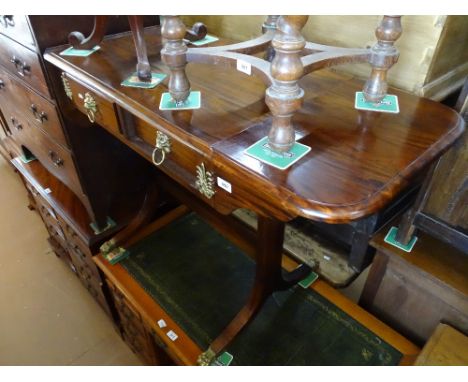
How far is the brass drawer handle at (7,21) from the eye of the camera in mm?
1048

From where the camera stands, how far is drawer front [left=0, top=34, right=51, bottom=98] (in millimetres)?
1067

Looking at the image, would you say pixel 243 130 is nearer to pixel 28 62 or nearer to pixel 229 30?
pixel 229 30

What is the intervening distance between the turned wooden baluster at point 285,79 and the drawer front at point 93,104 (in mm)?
446

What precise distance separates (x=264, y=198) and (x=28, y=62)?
93cm

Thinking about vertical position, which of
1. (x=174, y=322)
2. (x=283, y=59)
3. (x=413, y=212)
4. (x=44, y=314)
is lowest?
(x=44, y=314)

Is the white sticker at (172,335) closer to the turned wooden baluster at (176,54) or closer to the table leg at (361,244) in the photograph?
the table leg at (361,244)

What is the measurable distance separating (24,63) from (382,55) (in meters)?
1.03

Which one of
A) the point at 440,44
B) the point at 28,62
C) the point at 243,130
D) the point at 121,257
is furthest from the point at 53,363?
the point at 440,44

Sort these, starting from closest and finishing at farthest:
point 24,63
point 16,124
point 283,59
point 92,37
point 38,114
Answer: point 283,59 < point 92,37 < point 24,63 < point 38,114 < point 16,124

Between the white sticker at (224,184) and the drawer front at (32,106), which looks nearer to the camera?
the white sticker at (224,184)

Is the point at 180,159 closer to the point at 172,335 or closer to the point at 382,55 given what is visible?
the point at 382,55

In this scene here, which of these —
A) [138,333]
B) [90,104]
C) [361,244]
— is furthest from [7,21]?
[361,244]

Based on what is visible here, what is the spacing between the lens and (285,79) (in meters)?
0.54

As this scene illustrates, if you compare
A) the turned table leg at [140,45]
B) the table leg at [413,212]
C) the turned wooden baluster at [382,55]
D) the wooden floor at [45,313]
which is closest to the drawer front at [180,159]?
→ the turned table leg at [140,45]
